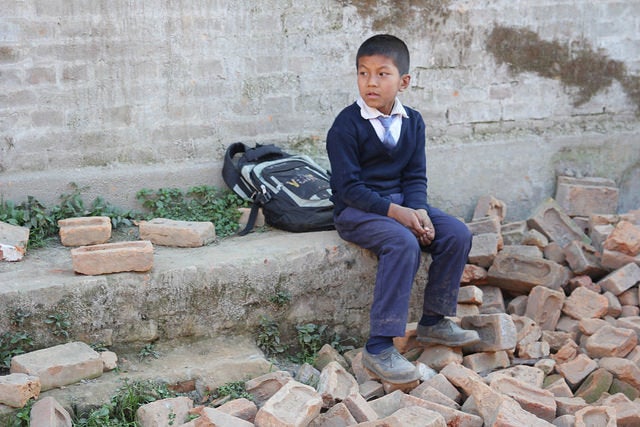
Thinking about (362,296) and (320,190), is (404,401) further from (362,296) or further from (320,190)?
(320,190)

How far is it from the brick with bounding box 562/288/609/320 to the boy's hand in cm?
117

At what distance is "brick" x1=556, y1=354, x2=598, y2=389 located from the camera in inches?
180

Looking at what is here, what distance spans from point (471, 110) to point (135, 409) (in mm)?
3262

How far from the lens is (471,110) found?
618 cm

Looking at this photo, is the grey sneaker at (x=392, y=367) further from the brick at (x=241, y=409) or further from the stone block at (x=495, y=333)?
the brick at (x=241, y=409)

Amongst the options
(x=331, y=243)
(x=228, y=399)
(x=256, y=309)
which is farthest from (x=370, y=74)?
(x=228, y=399)

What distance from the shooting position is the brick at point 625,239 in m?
5.52

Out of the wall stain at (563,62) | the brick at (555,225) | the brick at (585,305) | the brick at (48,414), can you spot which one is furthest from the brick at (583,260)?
the brick at (48,414)

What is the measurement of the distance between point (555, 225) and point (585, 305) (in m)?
1.08

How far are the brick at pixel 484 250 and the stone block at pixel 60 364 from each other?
239 centimetres

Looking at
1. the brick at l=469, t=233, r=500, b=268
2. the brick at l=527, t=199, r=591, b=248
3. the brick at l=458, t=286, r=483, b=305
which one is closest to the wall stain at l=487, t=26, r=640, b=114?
the brick at l=527, t=199, r=591, b=248

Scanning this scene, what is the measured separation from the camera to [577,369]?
15.1ft

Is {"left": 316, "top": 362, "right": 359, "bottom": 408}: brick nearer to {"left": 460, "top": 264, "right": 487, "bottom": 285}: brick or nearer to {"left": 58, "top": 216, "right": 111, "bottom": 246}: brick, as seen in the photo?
{"left": 460, "top": 264, "right": 487, "bottom": 285}: brick

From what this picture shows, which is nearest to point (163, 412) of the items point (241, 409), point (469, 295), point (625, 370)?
point (241, 409)
